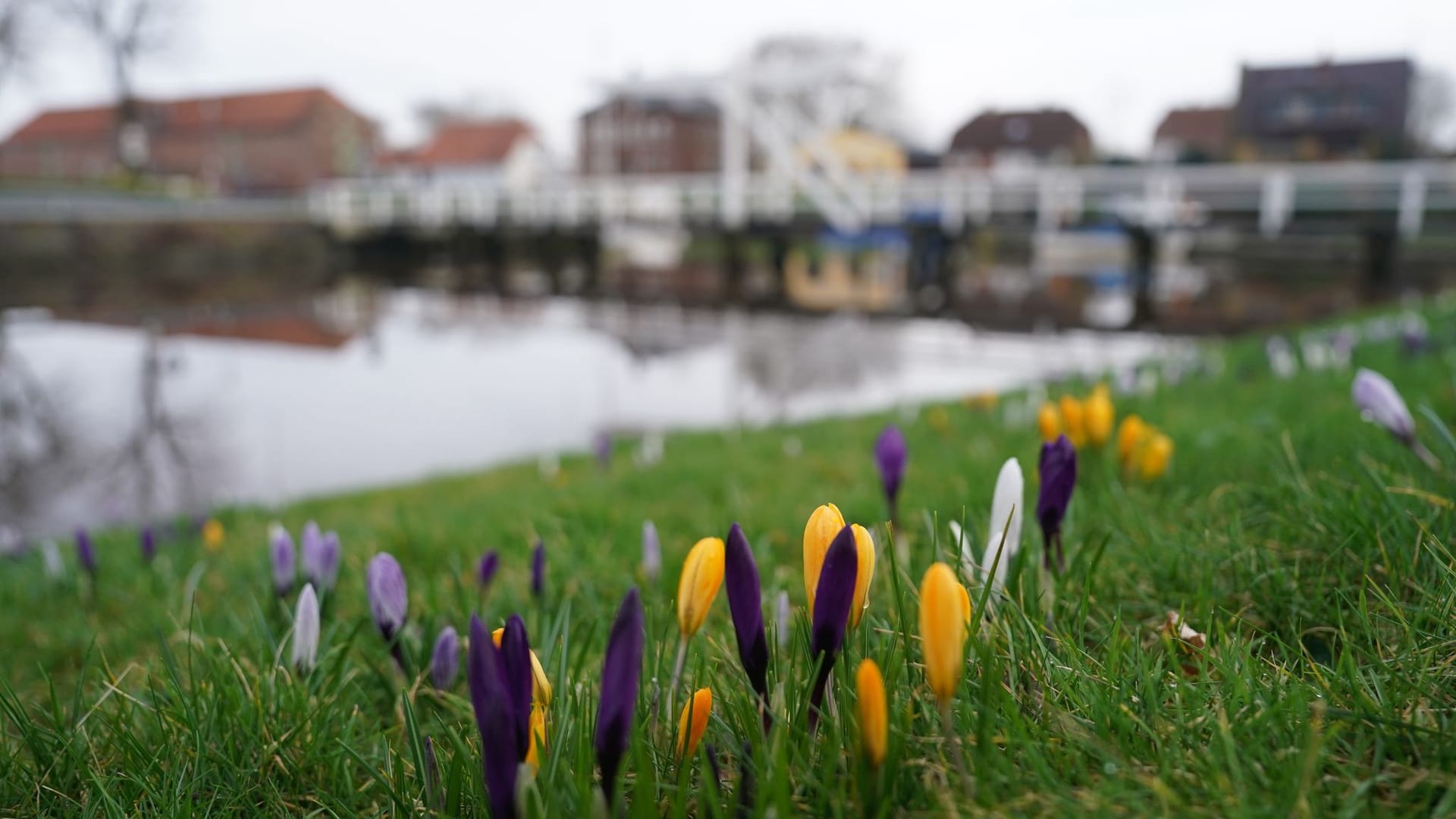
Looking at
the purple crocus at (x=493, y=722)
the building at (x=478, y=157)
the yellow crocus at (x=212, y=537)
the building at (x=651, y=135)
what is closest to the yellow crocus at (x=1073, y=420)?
the purple crocus at (x=493, y=722)

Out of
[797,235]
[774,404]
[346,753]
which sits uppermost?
[797,235]

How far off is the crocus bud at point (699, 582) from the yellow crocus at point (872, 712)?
0.59 ft

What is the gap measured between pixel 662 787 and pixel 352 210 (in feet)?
102

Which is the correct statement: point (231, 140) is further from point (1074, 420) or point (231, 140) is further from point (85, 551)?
point (1074, 420)

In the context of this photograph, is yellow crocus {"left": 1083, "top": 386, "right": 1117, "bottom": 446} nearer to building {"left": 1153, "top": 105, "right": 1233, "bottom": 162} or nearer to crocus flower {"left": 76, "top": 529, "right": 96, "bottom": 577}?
crocus flower {"left": 76, "top": 529, "right": 96, "bottom": 577}

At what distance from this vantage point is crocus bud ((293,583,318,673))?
112 centimetres

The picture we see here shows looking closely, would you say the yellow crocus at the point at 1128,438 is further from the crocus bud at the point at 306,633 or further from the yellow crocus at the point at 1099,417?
the crocus bud at the point at 306,633

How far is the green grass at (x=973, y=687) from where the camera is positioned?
721 mm

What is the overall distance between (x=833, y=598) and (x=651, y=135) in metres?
34.2

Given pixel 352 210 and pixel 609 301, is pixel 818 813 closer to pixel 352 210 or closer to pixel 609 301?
pixel 609 301

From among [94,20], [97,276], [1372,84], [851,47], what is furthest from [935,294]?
[94,20]

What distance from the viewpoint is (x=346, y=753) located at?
1051mm

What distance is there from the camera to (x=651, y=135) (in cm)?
3356

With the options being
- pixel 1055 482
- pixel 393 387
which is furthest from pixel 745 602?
pixel 393 387
